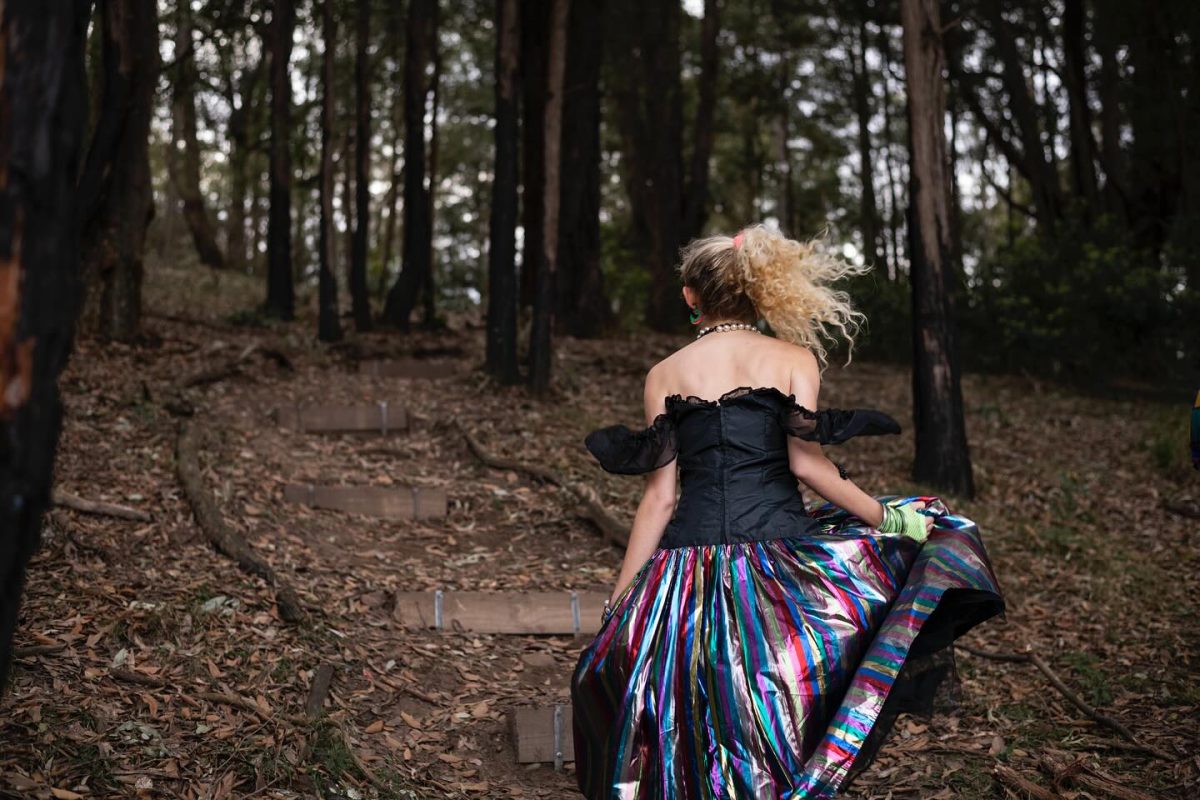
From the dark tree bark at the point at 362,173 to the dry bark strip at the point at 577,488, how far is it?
209 inches

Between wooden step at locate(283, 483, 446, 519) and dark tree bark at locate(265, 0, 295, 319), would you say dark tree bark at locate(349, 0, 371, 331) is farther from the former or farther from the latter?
wooden step at locate(283, 483, 446, 519)

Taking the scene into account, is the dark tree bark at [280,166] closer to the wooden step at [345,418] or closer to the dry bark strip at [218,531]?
the wooden step at [345,418]

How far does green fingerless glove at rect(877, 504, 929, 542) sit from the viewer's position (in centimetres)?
351

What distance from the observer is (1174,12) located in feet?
49.8

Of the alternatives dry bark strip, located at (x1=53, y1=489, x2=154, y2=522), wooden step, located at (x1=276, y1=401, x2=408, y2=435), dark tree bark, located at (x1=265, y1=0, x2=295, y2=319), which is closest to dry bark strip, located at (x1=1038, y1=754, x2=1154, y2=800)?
dry bark strip, located at (x1=53, y1=489, x2=154, y2=522)

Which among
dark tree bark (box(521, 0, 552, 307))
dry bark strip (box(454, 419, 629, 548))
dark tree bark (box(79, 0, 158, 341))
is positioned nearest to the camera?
dry bark strip (box(454, 419, 629, 548))

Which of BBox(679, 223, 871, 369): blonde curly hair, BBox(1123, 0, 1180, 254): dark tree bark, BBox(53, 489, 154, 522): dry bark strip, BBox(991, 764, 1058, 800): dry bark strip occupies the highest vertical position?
BBox(1123, 0, 1180, 254): dark tree bark

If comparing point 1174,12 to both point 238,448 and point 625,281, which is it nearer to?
point 625,281

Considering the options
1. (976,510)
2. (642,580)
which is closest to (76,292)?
(642,580)

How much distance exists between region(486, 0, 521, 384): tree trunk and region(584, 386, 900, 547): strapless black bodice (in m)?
7.61

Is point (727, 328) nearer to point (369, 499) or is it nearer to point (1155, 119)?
point (369, 499)

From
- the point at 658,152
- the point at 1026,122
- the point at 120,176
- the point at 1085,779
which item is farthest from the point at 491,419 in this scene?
the point at 1026,122

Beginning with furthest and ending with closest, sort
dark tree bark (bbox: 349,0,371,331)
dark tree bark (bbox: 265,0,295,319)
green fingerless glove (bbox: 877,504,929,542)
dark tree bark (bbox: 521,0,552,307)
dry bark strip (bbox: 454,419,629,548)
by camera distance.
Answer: dark tree bark (bbox: 521,0,552,307), dark tree bark (bbox: 349,0,371,331), dark tree bark (bbox: 265,0,295,319), dry bark strip (bbox: 454,419,629,548), green fingerless glove (bbox: 877,504,929,542)

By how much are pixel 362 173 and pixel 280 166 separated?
3.90ft
